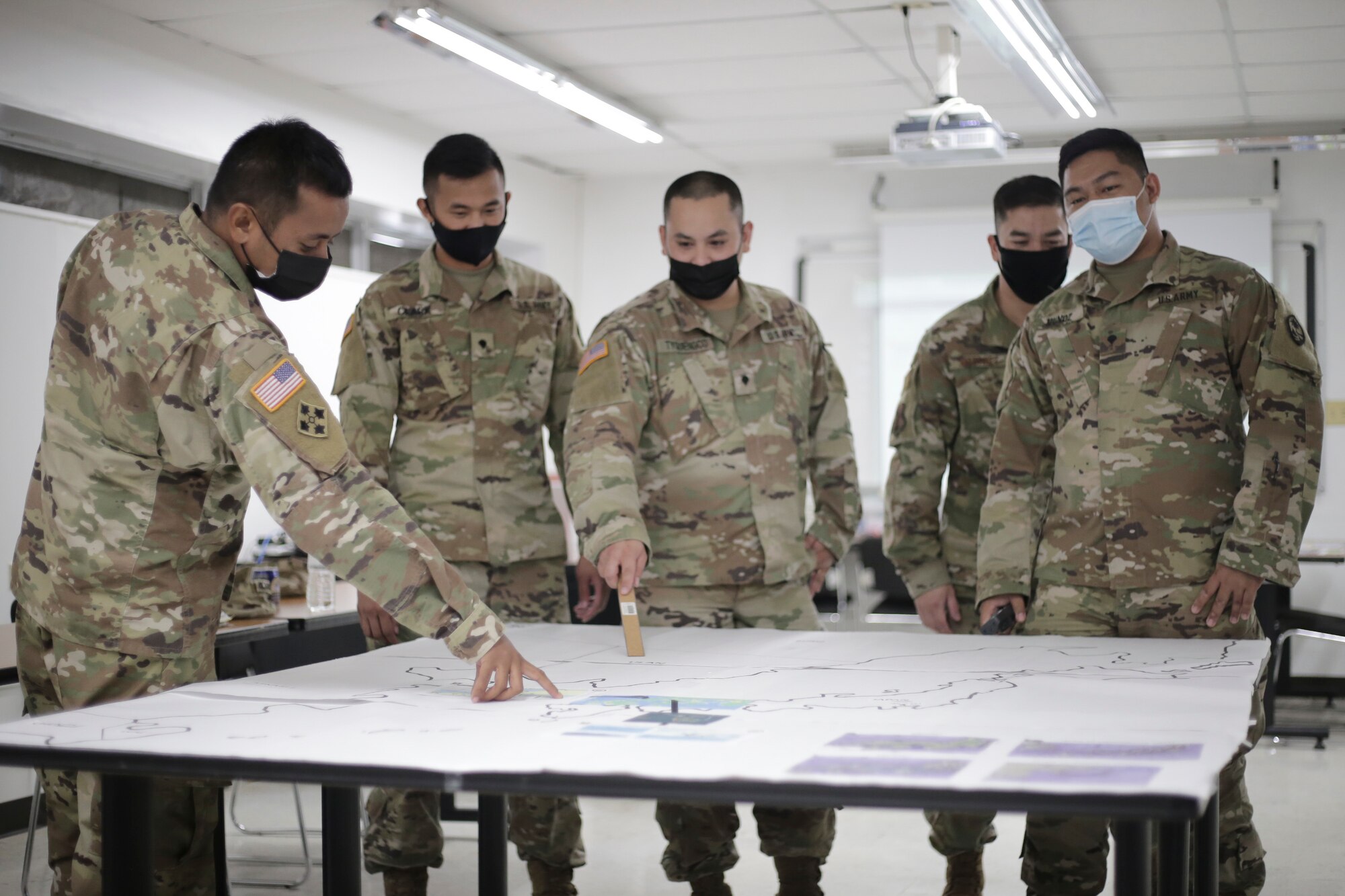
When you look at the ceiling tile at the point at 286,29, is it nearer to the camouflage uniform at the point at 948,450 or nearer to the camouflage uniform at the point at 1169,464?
the camouflage uniform at the point at 948,450

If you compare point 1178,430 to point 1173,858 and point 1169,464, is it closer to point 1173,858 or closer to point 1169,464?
point 1169,464

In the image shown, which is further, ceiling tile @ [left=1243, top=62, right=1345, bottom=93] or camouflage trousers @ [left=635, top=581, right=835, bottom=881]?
ceiling tile @ [left=1243, top=62, right=1345, bottom=93]

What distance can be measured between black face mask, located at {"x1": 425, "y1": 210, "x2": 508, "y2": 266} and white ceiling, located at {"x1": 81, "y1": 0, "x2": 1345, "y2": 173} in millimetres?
2175

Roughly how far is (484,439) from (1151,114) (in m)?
5.14

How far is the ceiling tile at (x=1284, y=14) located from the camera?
504 centimetres

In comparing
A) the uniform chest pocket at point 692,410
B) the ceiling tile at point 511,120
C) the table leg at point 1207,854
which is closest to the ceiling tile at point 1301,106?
the ceiling tile at point 511,120

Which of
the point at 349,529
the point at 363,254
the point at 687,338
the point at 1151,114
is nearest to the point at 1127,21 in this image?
the point at 1151,114

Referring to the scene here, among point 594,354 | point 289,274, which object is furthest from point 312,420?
point 594,354

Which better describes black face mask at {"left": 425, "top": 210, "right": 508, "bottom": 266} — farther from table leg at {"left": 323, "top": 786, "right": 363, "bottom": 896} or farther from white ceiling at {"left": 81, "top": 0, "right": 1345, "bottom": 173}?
white ceiling at {"left": 81, "top": 0, "right": 1345, "bottom": 173}

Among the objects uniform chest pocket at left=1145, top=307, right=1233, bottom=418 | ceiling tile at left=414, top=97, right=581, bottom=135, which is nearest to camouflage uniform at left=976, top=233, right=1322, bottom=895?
uniform chest pocket at left=1145, top=307, right=1233, bottom=418

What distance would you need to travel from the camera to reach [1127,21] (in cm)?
527

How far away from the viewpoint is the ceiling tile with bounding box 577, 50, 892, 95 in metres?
5.81

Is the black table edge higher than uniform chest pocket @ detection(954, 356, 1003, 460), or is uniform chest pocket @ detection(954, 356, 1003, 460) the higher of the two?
uniform chest pocket @ detection(954, 356, 1003, 460)

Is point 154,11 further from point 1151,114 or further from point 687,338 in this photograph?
point 1151,114
